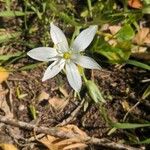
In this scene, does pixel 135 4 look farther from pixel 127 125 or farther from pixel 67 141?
pixel 67 141

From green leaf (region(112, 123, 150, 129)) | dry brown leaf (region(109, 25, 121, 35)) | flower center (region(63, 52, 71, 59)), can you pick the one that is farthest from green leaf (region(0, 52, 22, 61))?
green leaf (region(112, 123, 150, 129))

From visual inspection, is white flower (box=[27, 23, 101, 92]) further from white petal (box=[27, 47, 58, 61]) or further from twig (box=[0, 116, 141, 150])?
twig (box=[0, 116, 141, 150])

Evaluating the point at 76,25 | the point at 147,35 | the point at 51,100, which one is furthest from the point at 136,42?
the point at 51,100

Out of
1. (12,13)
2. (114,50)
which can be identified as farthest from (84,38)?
(12,13)

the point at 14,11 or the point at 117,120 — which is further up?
the point at 14,11

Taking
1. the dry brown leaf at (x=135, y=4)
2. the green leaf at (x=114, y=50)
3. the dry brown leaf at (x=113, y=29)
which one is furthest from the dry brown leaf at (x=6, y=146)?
the dry brown leaf at (x=135, y=4)

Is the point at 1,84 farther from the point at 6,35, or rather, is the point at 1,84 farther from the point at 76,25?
the point at 76,25
